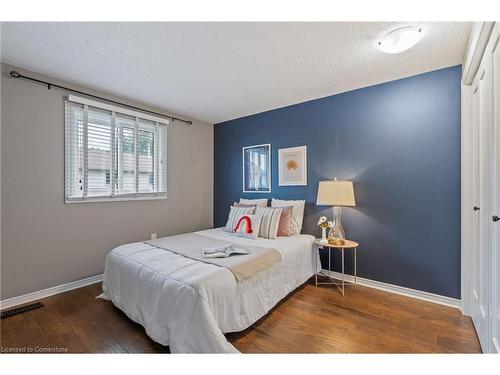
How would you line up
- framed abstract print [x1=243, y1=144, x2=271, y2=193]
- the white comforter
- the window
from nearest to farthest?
1. the white comforter
2. the window
3. framed abstract print [x1=243, y1=144, x2=271, y2=193]

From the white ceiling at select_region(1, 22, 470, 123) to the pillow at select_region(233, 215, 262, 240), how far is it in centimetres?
159

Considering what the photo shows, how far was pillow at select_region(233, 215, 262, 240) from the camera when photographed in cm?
275

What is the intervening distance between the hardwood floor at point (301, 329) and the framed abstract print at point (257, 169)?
180cm

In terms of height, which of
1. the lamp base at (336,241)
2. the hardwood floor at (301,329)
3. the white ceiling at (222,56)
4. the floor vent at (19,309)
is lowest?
the hardwood floor at (301,329)

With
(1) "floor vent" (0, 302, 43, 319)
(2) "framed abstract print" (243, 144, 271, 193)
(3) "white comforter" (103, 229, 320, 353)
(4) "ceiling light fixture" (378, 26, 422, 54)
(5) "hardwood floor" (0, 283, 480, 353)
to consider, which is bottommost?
(5) "hardwood floor" (0, 283, 480, 353)

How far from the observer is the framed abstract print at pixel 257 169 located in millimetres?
3584

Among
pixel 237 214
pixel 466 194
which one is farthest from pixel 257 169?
pixel 466 194

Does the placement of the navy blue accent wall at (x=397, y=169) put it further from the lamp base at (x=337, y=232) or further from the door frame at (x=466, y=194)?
the lamp base at (x=337, y=232)

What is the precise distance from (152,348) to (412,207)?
270 centimetres

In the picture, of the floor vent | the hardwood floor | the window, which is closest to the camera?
the hardwood floor

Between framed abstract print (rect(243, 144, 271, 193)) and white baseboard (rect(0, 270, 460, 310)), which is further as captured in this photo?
framed abstract print (rect(243, 144, 271, 193))

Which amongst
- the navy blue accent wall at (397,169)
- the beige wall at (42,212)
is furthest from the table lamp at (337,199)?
the beige wall at (42,212)

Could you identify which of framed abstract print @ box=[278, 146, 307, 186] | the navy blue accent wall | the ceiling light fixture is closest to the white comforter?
the navy blue accent wall

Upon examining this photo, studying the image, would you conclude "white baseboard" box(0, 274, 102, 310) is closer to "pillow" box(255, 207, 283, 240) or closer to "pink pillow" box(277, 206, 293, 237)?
"pillow" box(255, 207, 283, 240)
